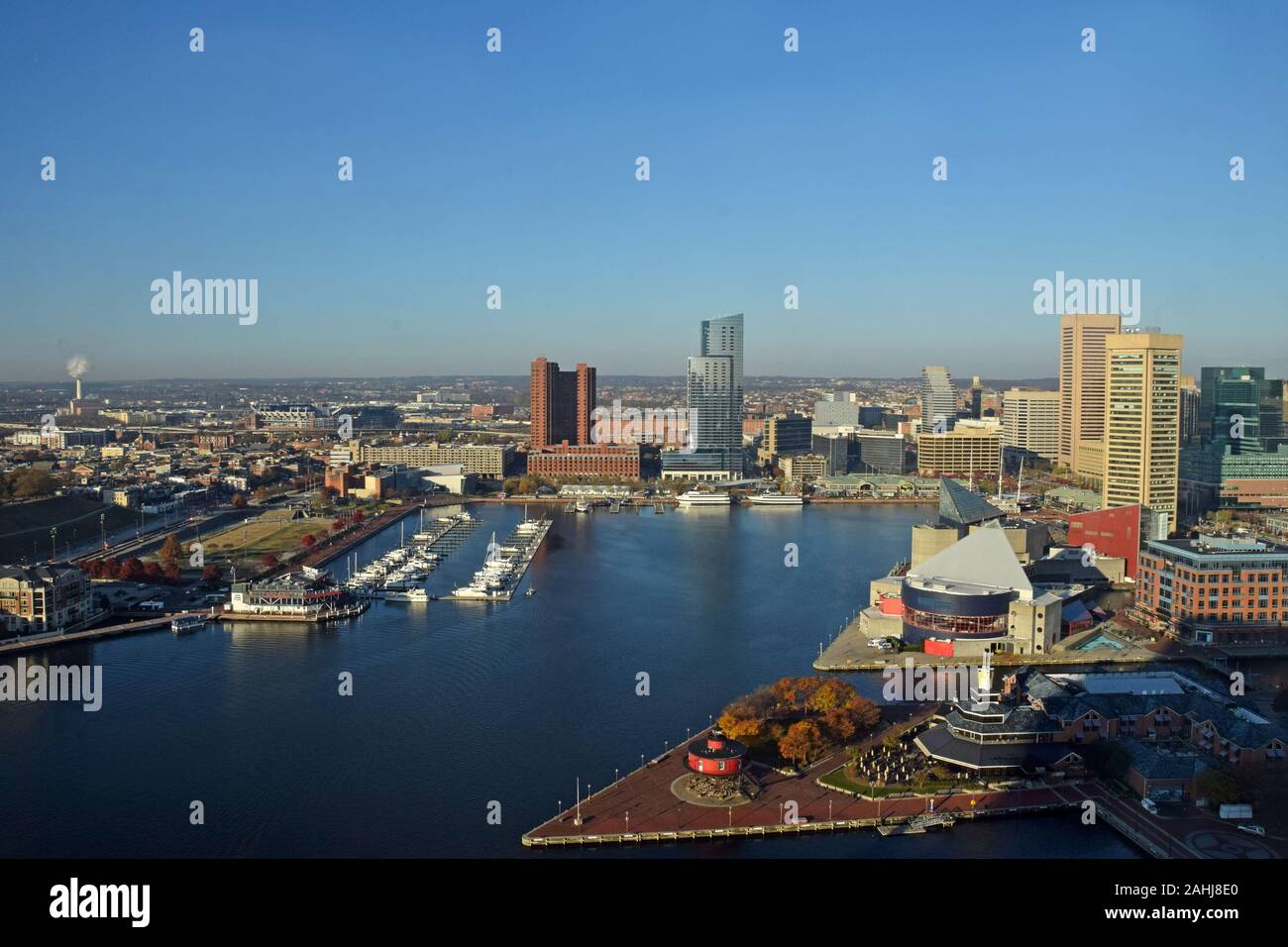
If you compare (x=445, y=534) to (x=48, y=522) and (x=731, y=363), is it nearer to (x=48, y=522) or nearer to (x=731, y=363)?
(x=48, y=522)

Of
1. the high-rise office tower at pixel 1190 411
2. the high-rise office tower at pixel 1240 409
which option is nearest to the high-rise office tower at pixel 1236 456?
the high-rise office tower at pixel 1240 409

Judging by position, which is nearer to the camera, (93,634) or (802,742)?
(802,742)

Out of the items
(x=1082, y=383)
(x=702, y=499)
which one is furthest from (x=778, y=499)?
(x=1082, y=383)

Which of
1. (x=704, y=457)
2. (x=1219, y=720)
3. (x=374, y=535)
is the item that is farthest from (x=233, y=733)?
(x=704, y=457)

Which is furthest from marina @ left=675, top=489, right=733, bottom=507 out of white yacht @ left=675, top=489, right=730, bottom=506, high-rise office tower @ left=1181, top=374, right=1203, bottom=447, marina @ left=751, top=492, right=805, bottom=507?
high-rise office tower @ left=1181, top=374, right=1203, bottom=447

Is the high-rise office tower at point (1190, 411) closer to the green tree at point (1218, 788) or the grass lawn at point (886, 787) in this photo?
the green tree at point (1218, 788)

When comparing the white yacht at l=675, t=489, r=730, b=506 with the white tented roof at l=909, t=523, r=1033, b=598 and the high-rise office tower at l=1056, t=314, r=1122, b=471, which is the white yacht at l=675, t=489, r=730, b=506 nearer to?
the high-rise office tower at l=1056, t=314, r=1122, b=471
